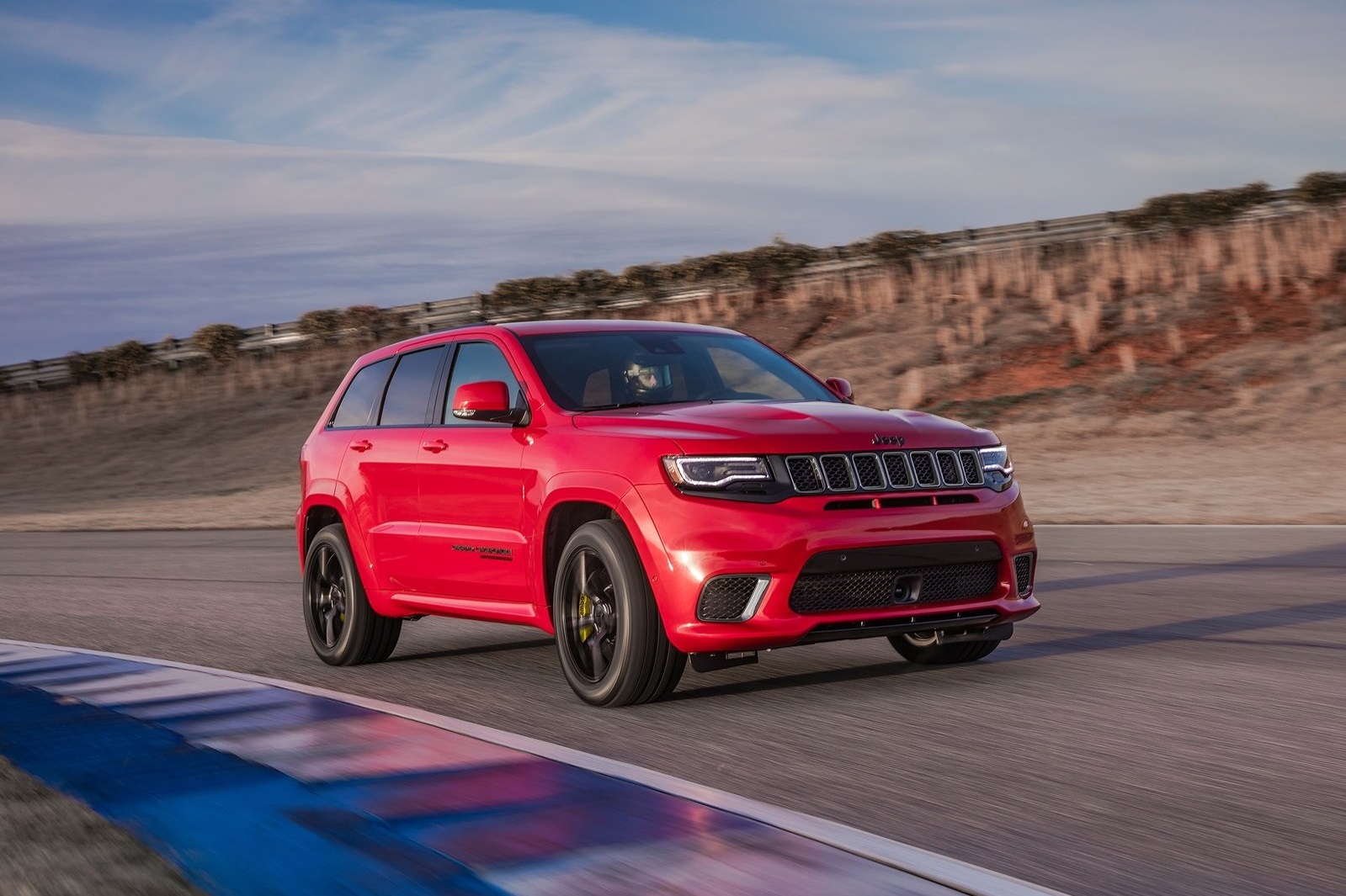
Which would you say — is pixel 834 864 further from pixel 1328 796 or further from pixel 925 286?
pixel 925 286

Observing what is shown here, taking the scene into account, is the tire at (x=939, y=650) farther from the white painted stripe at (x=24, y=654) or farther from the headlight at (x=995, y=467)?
the white painted stripe at (x=24, y=654)

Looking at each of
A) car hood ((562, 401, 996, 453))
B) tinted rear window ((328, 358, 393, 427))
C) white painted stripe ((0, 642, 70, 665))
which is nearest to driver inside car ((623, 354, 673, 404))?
car hood ((562, 401, 996, 453))

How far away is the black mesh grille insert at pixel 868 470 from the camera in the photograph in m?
6.59

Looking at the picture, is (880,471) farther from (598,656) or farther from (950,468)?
(598,656)

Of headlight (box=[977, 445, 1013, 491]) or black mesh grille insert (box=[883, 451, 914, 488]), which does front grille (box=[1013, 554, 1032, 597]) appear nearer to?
headlight (box=[977, 445, 1013, 491])

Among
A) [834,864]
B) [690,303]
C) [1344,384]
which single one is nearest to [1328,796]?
[834,864]

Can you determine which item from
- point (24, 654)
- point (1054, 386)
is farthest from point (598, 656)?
point (1054, 386)

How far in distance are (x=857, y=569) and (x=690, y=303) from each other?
41.7 m

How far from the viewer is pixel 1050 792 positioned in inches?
202

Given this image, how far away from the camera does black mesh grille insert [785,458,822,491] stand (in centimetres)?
651

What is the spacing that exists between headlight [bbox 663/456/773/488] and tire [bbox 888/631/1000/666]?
5.09 feet

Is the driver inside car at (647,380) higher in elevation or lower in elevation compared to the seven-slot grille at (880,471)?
higher

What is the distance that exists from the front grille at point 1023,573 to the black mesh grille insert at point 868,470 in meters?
0.87

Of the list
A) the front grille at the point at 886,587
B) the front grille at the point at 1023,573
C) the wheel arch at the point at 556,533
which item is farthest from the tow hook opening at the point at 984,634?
the wheel arch at the point at 556,533
